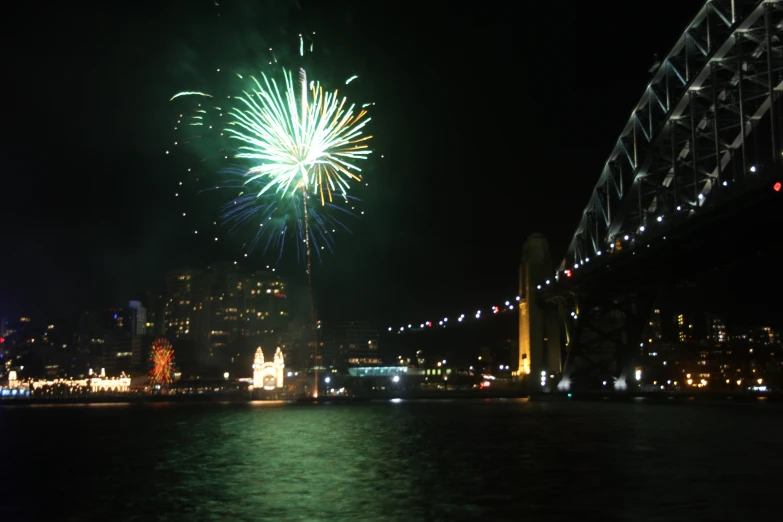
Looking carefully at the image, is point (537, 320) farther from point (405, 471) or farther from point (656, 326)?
point (405, 471)

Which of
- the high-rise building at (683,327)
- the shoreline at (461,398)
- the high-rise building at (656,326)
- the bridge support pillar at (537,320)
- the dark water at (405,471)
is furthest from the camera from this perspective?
the high-rise building at (683,327)

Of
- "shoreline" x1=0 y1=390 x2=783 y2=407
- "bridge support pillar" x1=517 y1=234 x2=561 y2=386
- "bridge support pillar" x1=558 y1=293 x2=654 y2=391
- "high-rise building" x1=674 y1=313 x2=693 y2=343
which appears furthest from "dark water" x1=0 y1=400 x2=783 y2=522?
"high-rise building" x1=674 y1=313 x2=693 y2=343

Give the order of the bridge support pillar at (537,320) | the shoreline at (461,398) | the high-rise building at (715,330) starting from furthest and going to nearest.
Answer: the high-rise building at (715,330) < the bridge support pillar at (537,320) < the shoreline at (461,398)

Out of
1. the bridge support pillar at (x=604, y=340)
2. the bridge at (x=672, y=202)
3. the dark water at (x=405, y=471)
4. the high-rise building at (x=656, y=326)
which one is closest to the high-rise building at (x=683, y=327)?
the high-rise building at (x=656, y=326)

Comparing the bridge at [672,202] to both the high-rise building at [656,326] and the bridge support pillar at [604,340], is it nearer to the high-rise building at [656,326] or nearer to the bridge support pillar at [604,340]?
the bridge support pillar at [604,340]

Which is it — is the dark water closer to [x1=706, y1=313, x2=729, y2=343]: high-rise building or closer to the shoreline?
the shoreline

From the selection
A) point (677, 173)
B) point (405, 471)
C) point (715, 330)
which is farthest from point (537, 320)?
point (715, 330)
